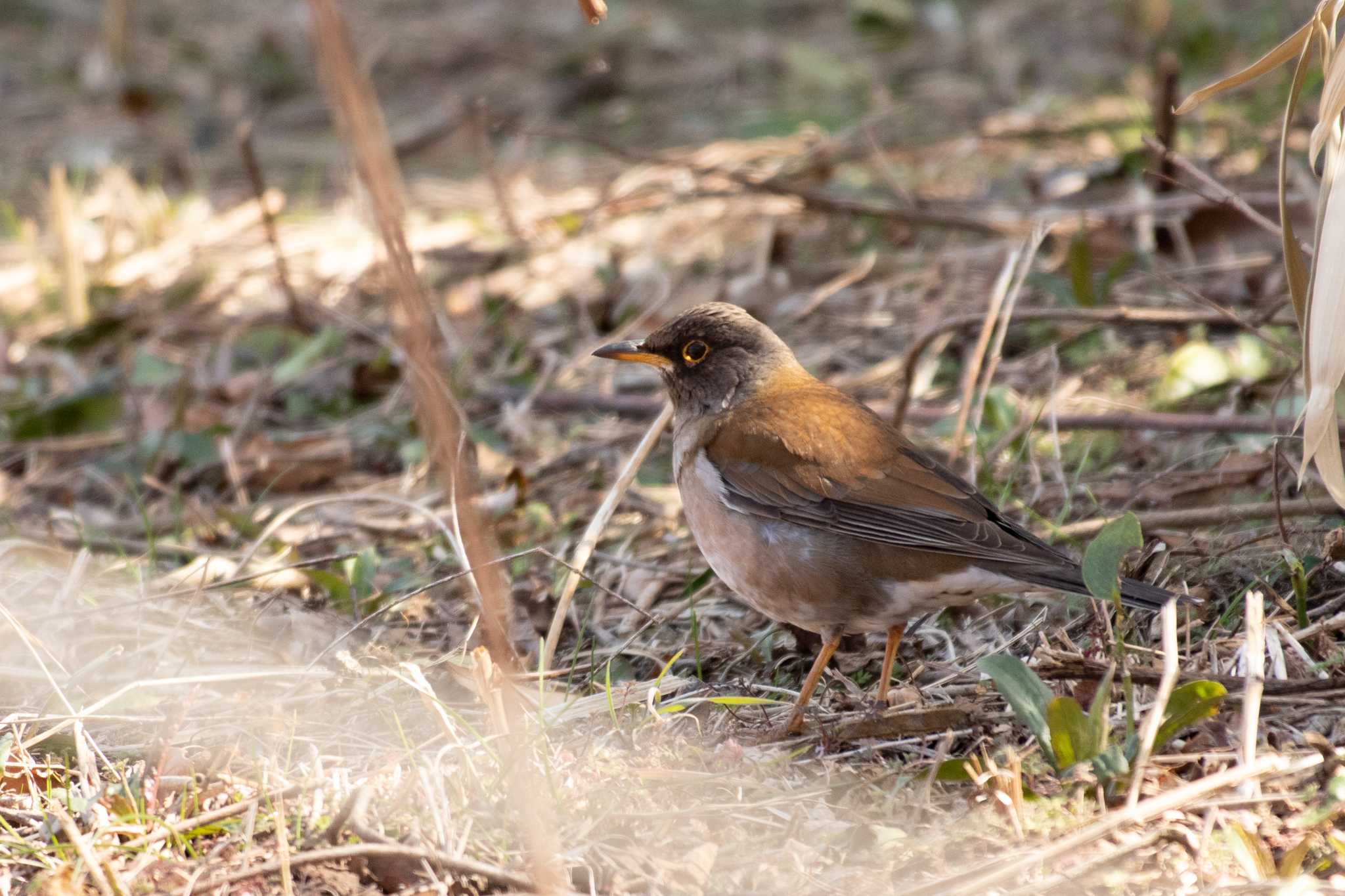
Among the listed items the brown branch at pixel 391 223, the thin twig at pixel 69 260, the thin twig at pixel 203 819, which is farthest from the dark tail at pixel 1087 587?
the thin twig at pixel 69 260

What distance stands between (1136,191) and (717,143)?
2.76m

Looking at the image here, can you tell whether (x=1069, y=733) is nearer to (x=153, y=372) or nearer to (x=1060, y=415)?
(x=1060, y=415)

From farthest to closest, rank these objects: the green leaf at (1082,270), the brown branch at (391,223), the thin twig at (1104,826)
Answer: the green leaf at (1082,270), the thin twig at (1104,826), the brown branch at (391,223)

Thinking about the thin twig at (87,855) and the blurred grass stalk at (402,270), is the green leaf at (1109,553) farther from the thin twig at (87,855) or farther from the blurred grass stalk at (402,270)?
the thin twig at (87,855)

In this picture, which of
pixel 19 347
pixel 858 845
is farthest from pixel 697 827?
pixel 19 347

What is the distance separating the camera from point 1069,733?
3.15m

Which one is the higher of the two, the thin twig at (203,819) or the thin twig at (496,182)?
the thin twig at (496,182)

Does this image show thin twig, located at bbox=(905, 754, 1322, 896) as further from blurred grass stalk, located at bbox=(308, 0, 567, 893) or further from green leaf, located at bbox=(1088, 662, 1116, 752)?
blurred grass stalk, located at bbox=(308, 0, 567, 893)

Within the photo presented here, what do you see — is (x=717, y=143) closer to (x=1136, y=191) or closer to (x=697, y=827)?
(x=1136, y=191)

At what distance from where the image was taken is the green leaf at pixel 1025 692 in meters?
Result: 3.20

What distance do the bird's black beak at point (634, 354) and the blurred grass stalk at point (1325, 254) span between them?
7.11 ft

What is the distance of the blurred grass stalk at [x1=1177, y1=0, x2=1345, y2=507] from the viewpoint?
10.6 ft

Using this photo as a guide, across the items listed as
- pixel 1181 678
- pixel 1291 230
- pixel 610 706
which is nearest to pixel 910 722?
pixel 1181 678

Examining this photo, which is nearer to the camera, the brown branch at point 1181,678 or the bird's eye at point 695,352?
the brown branch at point 1181,678
